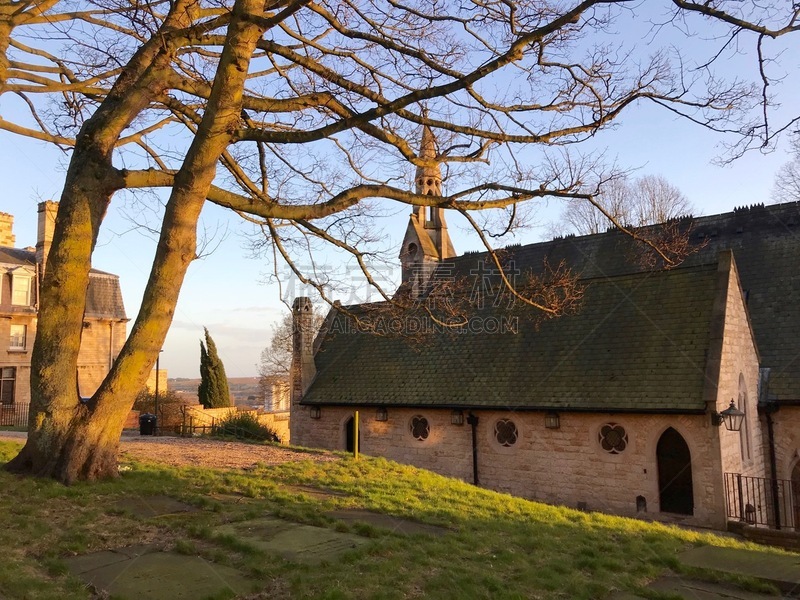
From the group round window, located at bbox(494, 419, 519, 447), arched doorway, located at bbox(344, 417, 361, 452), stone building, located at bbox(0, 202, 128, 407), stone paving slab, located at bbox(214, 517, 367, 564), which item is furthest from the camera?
stone building, located at bbox(0, 202, 128, 407)

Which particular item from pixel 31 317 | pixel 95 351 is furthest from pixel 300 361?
pixel 31 317

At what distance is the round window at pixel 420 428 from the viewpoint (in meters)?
18.7

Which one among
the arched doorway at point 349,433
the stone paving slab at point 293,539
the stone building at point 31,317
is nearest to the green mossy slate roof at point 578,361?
the arched doorway at point 349,433

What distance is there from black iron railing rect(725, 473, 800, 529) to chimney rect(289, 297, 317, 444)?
45.5 feet

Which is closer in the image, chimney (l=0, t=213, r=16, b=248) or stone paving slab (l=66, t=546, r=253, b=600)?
stone paving slab (l=66, t=546, r=253, b=600)

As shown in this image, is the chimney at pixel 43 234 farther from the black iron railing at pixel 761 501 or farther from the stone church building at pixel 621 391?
the black iron railing at pixel 761 501

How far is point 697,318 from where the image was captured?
1539 cm

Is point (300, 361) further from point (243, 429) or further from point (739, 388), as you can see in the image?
point (739, 388)

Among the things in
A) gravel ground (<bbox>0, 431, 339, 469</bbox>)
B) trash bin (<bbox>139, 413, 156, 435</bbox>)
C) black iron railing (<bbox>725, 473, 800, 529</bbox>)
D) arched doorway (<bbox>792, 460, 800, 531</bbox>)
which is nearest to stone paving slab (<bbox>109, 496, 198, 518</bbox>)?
gravel ground (<bbox>0, 431, 339, 469</bbox>)

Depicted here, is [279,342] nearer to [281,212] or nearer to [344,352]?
[344,352]

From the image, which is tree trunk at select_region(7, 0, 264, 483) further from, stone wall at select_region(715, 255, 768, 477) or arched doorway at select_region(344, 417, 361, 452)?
arched doorway at select_region(344, 417, 361, 452)

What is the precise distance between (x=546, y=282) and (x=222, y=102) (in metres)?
5.84

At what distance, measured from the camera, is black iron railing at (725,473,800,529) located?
1345cm

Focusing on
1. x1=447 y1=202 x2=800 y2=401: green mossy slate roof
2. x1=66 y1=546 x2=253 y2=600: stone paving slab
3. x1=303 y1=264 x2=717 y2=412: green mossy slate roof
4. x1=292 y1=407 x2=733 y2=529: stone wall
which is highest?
x1=447 y1=202 x2=800 y2=401: green mossy slate roof
